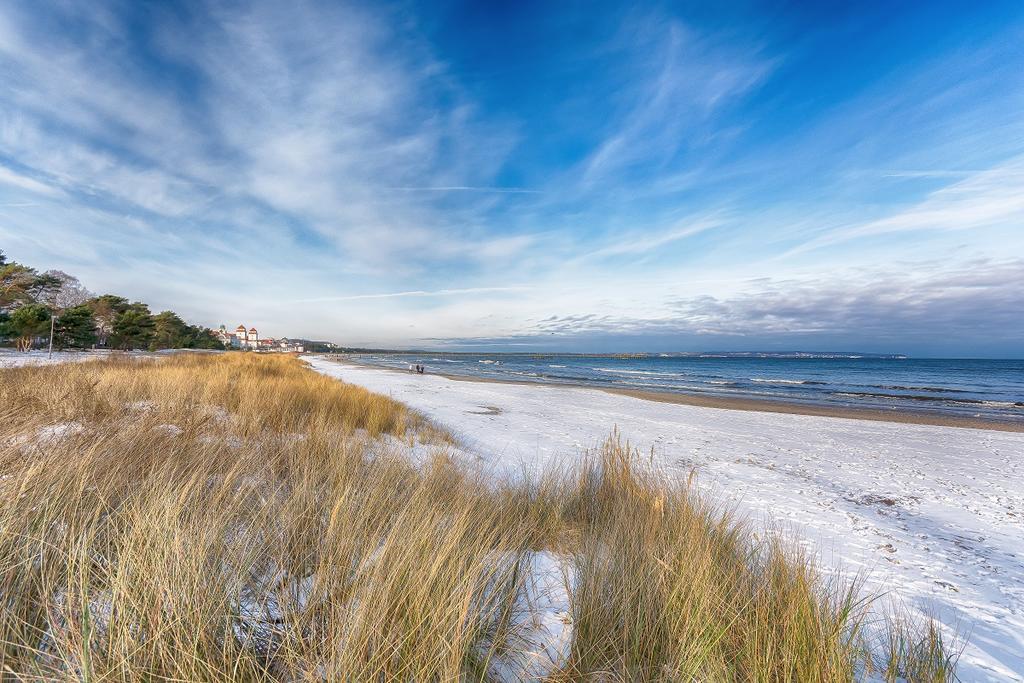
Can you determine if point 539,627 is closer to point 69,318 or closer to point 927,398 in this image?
point 927,398

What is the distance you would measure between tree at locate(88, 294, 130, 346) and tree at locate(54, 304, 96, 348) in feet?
25.1

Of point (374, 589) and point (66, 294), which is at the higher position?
point (66, 294)

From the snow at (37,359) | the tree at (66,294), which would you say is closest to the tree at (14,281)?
the snow at (37,359)

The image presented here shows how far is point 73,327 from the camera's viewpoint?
29.8 m

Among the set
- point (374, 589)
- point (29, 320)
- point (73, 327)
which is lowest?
point (374, 589)

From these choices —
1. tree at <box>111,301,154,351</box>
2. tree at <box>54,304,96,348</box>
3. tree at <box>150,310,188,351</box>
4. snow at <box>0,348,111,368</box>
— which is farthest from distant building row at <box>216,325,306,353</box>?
snow at <box>0,348,111,368</box>

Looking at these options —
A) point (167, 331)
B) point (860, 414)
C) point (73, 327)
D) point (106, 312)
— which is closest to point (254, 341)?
point (167, 331)

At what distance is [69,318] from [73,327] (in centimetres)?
138

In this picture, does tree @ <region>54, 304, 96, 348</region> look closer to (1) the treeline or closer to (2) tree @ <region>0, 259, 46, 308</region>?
(1) the treeline

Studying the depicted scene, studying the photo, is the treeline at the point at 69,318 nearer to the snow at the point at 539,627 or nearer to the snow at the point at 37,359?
the snow at the point at 37,359

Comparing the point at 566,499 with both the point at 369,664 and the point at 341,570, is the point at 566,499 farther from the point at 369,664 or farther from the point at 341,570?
the point at 369,664

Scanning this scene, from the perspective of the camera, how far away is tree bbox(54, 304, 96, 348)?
29.0 m

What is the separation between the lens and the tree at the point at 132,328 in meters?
38.9

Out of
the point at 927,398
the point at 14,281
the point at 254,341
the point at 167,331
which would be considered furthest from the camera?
the point at 254,341
